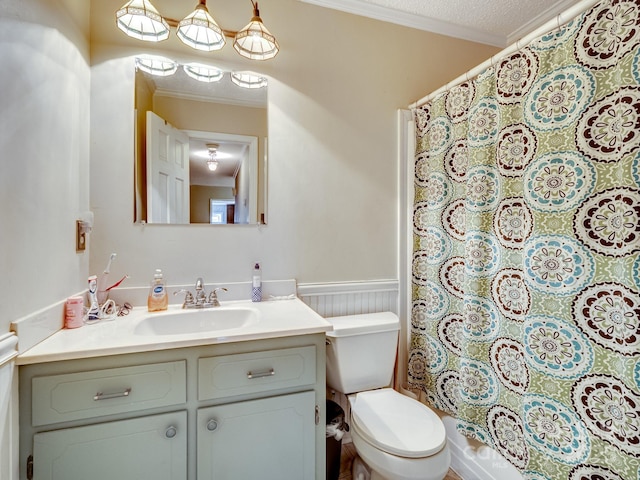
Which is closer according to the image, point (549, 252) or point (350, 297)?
point (549, 252)

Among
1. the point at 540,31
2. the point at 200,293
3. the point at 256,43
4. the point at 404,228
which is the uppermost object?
the point at 256,43

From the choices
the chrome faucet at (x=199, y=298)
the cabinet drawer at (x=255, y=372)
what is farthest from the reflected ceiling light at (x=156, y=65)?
the cabinet drawer at (x=255, y=372)

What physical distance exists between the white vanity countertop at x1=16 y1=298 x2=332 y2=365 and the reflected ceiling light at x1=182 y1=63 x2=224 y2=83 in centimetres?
113

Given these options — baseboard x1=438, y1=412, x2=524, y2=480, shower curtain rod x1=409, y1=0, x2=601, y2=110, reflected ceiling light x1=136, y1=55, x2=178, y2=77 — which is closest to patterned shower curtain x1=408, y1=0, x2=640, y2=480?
shower curtain rod x1=409, y1=0, x2=601, y2=110

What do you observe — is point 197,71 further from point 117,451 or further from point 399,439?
point 399,439

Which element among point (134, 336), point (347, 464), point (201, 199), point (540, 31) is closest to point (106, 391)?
point (134, 336)

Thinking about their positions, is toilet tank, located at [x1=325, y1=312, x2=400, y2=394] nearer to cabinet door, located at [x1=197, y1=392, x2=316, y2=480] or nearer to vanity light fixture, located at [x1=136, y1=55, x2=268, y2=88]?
cabinet door, located at [x1=197, y1=392, x2=316, y2=480]

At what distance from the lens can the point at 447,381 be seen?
158cm

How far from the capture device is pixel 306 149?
1.67 metres

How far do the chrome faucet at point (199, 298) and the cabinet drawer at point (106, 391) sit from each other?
0.45 meters

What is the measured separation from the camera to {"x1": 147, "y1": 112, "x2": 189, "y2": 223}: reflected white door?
146 centimetres

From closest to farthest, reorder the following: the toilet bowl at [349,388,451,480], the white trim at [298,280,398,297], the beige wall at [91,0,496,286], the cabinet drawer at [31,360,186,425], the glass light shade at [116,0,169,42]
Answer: the cabinet drawer at [31,360,186,425]
the toilet bowl at [349,388,451,480]
the glass light shade at [116,0,169,42]
the beige wall at [91,0,496,286]
the white trim at [298,280,398,297]

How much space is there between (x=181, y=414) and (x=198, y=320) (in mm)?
430

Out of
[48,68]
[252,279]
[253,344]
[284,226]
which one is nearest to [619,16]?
[284,226]
